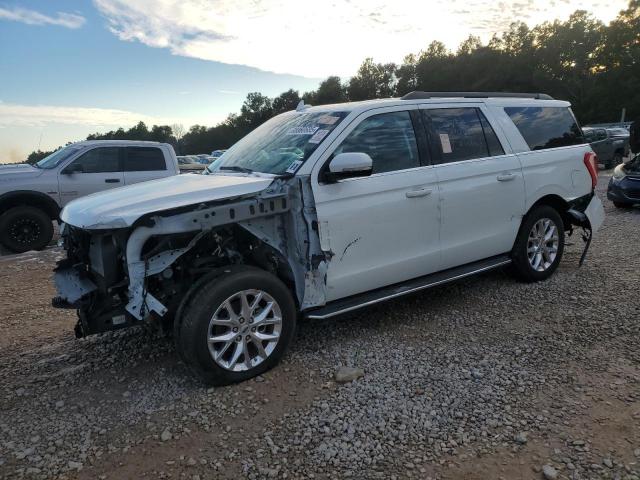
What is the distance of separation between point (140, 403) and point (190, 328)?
0.65m

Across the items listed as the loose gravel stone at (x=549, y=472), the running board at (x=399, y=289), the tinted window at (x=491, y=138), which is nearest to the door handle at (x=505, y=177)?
the tinted window at (x=491, y=138)

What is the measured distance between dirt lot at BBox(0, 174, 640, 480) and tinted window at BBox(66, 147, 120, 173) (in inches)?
200

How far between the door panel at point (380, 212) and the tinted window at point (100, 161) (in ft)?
23.3

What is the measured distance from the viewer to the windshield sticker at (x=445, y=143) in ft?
13.9

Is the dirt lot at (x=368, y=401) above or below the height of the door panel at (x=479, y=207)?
below

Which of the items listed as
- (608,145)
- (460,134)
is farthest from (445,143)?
(608,145)

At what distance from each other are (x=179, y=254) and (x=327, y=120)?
5.34ft

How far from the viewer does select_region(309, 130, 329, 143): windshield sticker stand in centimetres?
371

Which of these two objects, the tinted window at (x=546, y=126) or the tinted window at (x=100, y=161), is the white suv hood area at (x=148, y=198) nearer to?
the tinted window at (x=546, y=126)

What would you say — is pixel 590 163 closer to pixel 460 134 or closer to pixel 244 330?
pixel 460 134

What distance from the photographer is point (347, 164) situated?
3424 millimetres

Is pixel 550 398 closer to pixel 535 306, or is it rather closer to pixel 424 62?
pixel 535 306

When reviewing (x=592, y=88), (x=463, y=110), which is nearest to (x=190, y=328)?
(x=463, y=110)

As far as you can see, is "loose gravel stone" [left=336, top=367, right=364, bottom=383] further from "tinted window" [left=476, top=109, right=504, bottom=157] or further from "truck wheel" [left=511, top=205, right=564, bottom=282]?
"tinted window" [left=476, top=109, right=504, bottom=157]
